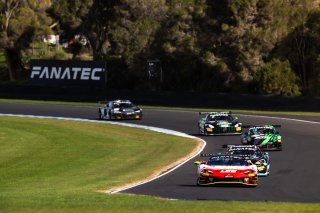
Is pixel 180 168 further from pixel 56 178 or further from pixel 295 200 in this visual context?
pixel 295 200

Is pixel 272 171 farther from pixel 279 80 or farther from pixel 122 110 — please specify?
pixel 279 80

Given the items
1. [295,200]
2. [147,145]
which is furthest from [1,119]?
[295,200]

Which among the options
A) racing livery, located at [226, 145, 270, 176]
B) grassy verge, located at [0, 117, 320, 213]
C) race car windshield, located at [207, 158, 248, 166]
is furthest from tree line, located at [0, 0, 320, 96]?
race car windshield, located at [207, 158, 248, 166]

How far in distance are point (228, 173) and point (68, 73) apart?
47.1 meters

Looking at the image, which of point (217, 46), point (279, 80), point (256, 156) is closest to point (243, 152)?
point (256, 156)

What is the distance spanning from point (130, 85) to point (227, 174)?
53.0 m

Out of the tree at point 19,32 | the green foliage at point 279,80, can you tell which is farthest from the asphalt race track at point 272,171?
the tree at point 19,32

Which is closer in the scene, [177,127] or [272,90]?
[177,127]

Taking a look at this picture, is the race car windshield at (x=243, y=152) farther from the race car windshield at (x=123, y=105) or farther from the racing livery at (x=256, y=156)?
the race car windshield at (x=123, y=105)

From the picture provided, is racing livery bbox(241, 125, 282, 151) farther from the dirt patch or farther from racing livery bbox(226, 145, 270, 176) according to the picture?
racing livery bbox(226, 145, 270, 176)

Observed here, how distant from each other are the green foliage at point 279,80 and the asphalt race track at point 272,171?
39.6 feet

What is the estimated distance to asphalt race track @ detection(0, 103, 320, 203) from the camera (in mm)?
21469

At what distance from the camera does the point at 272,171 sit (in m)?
27.2

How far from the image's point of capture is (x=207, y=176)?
23828 millimetres
